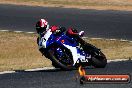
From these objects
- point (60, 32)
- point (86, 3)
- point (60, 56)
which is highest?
point (60, 32)

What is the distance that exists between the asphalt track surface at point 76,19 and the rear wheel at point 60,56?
1046 centimetres

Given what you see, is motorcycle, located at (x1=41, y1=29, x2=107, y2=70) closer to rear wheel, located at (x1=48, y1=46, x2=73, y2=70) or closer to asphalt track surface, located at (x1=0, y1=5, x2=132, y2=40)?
rear wheel, located at (x1=48, y1=46, x2=73, y2=70)

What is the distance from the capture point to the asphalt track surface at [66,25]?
43.7 ft

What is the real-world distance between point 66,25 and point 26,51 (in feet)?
23.9

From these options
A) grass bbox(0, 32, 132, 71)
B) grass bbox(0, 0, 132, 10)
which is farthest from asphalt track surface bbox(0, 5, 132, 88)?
grass bbox(0, 0, 132, 10)

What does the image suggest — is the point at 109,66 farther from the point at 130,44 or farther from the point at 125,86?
the point at 130,44

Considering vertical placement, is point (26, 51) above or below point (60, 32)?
below

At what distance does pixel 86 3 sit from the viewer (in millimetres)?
38906

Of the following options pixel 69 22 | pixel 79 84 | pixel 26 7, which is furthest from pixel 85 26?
pixel 79 84

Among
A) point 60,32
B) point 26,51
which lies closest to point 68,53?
point 60,32

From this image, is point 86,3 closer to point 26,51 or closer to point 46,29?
point 26,51

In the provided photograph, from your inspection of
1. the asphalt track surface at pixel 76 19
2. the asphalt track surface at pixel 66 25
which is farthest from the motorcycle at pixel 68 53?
the asphalt track surface at pixel 76 19

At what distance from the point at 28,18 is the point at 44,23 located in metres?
16.6

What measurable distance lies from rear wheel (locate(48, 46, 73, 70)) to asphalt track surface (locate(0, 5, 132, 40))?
34.3 feet
